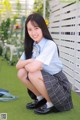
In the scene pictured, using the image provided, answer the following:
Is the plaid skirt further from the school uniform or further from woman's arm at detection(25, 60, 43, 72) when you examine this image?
woman's arm at detection(25, 60, 43, 72)

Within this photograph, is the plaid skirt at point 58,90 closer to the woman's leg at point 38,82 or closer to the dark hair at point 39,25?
the woman's leg at point 38,82

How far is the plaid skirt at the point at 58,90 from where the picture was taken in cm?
319

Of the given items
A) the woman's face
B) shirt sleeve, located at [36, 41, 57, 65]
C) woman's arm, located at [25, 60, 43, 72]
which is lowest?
woman's arm, located at [25, 60, 43, 72]

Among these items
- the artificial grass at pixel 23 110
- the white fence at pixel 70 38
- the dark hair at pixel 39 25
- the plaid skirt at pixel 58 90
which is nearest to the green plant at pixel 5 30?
the white fence at pixel 70 38

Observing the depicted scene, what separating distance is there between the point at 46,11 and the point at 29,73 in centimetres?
489

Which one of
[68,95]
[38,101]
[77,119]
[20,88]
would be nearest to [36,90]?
[38,101]

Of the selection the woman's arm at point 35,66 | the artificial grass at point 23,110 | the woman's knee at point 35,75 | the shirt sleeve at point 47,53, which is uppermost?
the shirt sleeve at point 47,53

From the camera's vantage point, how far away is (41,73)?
3.22m

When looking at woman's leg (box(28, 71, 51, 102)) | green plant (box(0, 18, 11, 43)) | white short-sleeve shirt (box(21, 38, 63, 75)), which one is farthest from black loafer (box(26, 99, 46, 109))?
green plant (box(0, 18, 11, 43))

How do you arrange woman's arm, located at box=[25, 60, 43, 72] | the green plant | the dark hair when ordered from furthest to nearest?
the green plant → the dark hair → woman's arm, located at box=[25, 60, 43, 72]

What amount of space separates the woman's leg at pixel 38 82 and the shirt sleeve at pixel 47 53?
0.49ft

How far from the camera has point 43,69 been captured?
3291 mm

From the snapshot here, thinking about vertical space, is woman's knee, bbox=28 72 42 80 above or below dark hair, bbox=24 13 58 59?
below

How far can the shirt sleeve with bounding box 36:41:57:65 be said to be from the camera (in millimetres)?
3145
